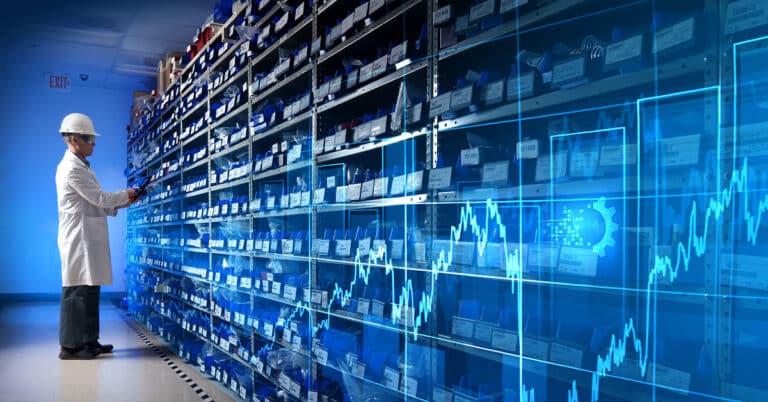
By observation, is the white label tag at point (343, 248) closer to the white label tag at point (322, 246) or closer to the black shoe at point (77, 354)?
the white label tag at point (322, 246)

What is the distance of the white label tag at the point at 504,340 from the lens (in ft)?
4.37

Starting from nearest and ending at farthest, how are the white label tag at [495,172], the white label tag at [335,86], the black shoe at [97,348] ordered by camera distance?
the white label tag at [495,172]
the white label tag at [335,86]
the black shoe at [97,348]

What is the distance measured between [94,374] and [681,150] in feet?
13.6

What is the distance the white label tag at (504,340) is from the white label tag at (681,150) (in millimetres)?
529

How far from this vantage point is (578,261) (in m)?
1.15

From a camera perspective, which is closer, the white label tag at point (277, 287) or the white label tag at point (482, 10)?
the white label tag at point (482, 10)

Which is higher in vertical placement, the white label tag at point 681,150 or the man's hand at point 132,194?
the man's hand at point 132,194

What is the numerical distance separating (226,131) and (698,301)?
144 inches

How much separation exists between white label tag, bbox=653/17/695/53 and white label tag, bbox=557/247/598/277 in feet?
1.31

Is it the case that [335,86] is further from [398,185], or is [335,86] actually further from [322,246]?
[398,185]

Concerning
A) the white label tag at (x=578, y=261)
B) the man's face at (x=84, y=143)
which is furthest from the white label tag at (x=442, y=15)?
the man's face at (x=84, y=143)

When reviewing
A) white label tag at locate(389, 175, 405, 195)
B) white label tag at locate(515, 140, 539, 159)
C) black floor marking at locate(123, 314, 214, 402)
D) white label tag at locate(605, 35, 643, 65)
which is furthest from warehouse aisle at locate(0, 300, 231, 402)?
white label tag at locate(605, 35, 643, 65)

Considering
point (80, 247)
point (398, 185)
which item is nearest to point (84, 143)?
point (80, 247)

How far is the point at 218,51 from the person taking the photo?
4473 mm
